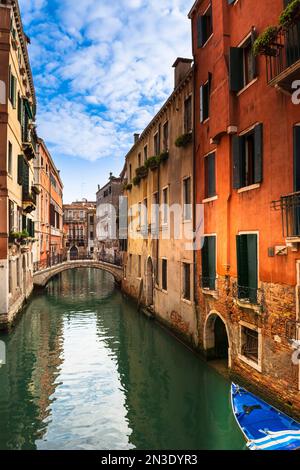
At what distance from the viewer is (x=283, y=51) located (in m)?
8.09

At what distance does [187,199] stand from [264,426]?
916 cm

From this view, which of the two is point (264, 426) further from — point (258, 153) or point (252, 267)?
point (258, 153)

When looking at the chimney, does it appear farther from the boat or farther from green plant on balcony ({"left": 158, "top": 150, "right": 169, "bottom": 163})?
the boat

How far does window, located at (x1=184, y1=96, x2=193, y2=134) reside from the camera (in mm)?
14318

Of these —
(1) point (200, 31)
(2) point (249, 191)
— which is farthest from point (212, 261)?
(1) point (200, 31)

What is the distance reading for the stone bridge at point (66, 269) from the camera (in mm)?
27938

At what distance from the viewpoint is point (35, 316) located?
67.0ft

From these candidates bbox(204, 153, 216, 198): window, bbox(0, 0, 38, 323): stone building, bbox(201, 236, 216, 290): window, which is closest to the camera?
bbox(201, 236, 216, 290): window

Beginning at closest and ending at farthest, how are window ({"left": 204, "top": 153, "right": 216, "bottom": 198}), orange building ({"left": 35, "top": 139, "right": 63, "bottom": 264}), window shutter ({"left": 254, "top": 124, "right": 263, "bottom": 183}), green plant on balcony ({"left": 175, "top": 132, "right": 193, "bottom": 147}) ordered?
window shutter ({"left": 254, "top": 124, "right": 263, "bottom": 183}), window ({"left": 204, "top": 153, "right": 216, "bottom": 198}), green plant on balcony ({"left": 175, "top": 132, "right": 193, "bottom": 147}), orange building ({"left": 35, "top": 139, "right": 63, "bottom": 264})

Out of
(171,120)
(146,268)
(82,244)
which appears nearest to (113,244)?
(146,268)

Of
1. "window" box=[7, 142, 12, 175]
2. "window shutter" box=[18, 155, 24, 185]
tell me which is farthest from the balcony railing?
"window shutter" box=[18, 155, 24, 185]
